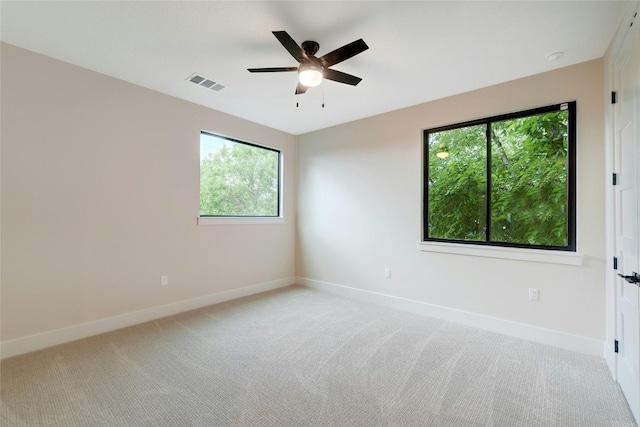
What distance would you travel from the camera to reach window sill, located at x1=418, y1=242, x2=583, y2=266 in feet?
8.85

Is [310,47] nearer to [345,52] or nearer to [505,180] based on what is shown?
[345,52]

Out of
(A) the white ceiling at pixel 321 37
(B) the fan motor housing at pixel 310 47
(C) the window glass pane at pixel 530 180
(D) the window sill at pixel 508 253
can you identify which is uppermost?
(A) the white ceiling at pixel 321 37

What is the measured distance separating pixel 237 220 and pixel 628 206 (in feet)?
13.5

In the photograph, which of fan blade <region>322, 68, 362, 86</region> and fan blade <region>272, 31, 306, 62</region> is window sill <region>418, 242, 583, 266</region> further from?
fan blade <region>272, 31, 306, 62</region>

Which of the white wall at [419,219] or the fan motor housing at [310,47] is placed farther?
the white wall at [419,219]

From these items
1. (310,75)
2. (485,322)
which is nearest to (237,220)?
Result: (310,75)

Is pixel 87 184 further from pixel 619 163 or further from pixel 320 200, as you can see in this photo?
pixel 619 163

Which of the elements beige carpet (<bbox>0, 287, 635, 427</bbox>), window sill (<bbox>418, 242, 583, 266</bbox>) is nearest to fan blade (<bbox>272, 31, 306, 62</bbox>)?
beige carpet (<bbox>0, 287, 635, 427</bbox>)

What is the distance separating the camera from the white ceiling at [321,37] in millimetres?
2027

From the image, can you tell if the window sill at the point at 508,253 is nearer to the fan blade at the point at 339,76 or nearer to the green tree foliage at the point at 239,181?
the fan blade at the point at 339,76

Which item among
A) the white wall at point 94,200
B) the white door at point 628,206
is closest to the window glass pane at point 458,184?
the white door at point 628,206

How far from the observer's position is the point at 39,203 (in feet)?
8.57

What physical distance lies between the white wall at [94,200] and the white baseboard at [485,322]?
203cm

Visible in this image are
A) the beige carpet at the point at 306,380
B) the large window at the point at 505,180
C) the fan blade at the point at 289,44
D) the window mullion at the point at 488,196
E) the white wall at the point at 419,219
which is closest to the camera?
the beige carpet at the point at 306,380
